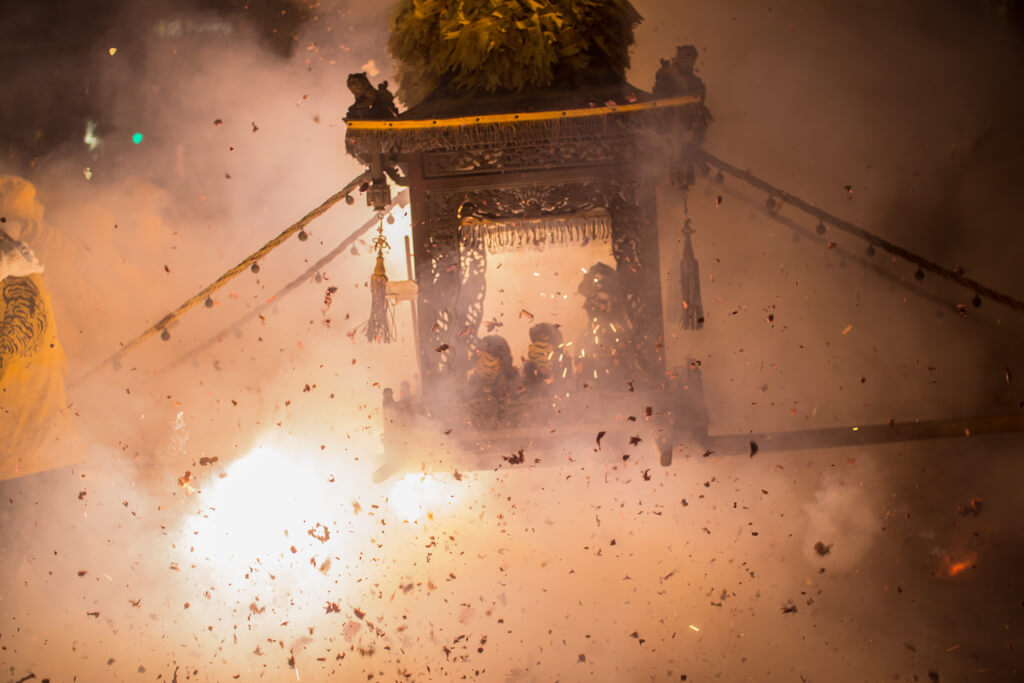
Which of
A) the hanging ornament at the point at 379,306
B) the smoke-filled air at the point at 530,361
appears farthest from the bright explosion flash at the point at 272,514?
the hanging ornament at the point at 379,306

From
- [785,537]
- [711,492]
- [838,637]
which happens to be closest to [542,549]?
[711,492]

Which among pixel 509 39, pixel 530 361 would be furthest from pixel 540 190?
pixel 530 361

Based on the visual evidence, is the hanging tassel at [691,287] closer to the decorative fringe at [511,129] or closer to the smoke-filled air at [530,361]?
the smoke-filled air at [530,361]

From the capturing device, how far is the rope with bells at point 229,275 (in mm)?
2775

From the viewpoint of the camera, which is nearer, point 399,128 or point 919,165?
point 399,128

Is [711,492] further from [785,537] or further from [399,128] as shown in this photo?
[399,128]

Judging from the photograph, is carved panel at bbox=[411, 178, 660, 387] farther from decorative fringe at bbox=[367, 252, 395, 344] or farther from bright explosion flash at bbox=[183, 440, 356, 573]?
bright explosion flash at bbox=[183, 440, 356, 573]

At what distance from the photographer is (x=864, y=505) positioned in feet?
9.09

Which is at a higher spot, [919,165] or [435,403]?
[919,165]

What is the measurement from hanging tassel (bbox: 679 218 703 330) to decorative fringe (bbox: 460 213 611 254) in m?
0.34

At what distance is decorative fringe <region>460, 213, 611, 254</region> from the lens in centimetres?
262

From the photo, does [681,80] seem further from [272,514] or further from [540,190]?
[272,514]

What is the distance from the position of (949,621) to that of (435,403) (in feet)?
7.67

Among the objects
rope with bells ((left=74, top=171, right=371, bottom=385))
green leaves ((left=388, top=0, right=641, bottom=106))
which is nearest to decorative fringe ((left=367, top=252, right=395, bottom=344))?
rope with bells ((left=74, top=171, right=371, bottom=385))
